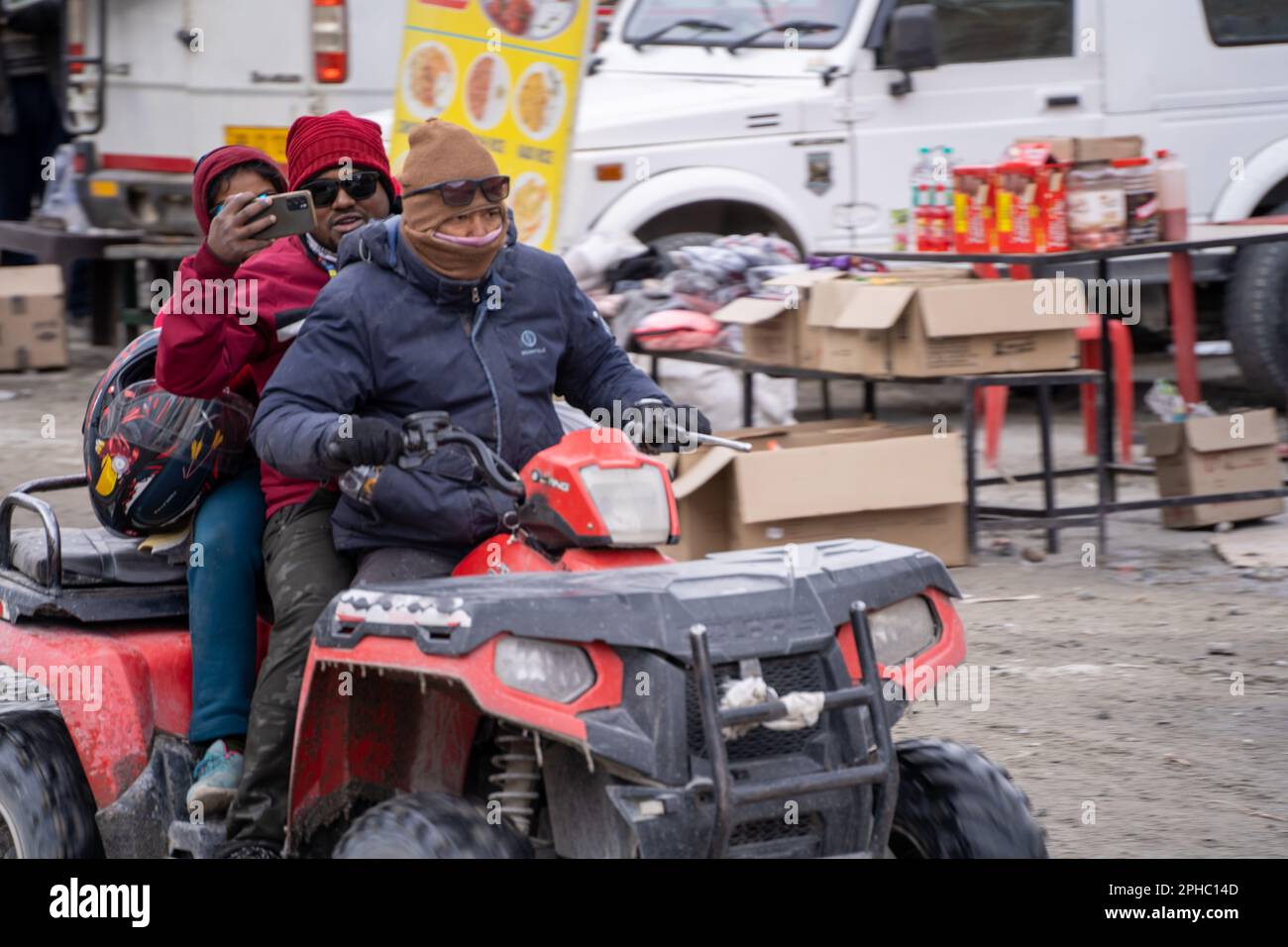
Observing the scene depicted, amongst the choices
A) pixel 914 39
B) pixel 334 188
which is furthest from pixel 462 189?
pixel 914 39

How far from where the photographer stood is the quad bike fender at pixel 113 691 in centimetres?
373

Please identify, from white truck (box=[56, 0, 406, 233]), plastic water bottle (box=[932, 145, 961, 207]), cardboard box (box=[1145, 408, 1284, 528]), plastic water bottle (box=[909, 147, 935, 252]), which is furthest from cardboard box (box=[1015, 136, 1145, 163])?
white truck (box=[56, 0, 406, 233])

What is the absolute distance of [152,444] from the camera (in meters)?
3.74

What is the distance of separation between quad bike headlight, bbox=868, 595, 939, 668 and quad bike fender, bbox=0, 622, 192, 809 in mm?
1480

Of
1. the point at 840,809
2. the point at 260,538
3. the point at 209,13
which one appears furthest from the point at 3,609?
the point at 209,13

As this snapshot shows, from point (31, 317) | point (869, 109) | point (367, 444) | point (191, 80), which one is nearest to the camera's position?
point (367, 444)

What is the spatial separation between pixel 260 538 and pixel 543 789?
89 centimetres

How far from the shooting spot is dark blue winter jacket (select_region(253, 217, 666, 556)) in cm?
338

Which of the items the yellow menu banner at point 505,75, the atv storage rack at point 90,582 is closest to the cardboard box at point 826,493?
the yellow menu banner at point 505,75

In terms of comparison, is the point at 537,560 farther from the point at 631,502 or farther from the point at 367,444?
the point at 367,444

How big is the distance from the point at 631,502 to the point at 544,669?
0.41m

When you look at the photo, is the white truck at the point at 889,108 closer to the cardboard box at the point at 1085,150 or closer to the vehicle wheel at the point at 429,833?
the cardboard box at the point at 1085,150

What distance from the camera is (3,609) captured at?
409 centimetres

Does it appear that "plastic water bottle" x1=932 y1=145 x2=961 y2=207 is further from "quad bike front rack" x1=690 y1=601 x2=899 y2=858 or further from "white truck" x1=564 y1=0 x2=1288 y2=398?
"quad bike front rack" x1=690 y1=601 x2=899 y2=858
